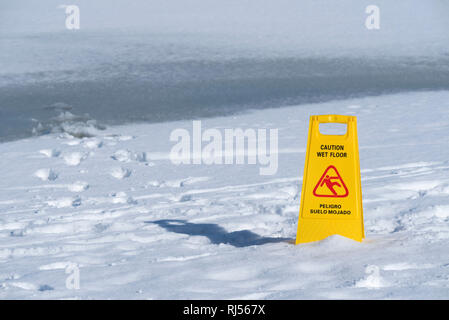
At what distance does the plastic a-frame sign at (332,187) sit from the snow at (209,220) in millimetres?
107

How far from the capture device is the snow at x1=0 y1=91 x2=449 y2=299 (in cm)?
377

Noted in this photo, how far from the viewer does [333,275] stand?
3.80 m

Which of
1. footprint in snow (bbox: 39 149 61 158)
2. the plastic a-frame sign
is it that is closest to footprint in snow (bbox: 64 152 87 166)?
footprint in snow (bbox: 39 149 61 158)

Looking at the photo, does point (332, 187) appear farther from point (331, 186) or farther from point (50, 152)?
point (50, 152)

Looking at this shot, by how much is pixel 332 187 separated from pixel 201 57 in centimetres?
842

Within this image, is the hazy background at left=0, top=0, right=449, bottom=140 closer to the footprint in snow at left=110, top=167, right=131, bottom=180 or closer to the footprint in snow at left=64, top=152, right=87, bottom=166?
the footprint in snow at left=64, top=152, right=87, bottom=166

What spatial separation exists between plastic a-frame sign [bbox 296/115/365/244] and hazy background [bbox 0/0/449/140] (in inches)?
192

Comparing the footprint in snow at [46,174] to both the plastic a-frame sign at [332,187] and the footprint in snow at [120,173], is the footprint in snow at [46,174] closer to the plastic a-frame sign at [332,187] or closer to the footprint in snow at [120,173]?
the footprint in snow at [120,173]

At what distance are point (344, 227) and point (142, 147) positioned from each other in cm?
377

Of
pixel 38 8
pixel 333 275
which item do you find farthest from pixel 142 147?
pixel 38 8

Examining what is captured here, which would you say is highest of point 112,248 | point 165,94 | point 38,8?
point 38,8

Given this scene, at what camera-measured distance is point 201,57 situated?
12531 millimetres

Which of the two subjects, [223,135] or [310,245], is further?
[223,135]
